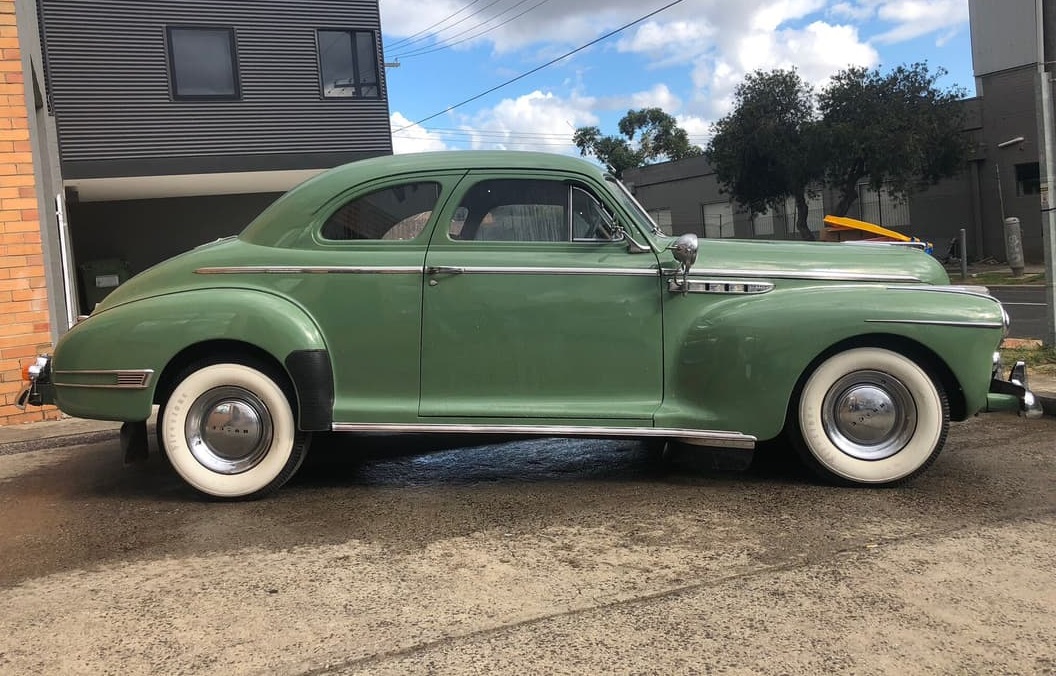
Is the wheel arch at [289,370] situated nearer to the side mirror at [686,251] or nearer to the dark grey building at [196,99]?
the side mirror at [686,251]

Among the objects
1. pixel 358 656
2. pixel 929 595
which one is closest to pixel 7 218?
pixel 358 656

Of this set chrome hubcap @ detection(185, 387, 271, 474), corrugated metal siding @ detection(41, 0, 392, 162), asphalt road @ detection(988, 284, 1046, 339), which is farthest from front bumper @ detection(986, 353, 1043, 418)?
corrugated metal siding @ detection(41, 0, 392, 162)

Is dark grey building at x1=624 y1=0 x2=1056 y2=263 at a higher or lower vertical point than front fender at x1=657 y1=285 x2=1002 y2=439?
higher

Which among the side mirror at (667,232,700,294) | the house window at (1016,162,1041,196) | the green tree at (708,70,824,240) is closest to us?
the side mirror at (667,232,700,294)

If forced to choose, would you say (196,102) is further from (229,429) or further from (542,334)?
(542,334)

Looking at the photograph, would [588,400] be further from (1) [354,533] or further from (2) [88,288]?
(2) [88,288]

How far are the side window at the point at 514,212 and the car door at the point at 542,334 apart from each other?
0.11 meters

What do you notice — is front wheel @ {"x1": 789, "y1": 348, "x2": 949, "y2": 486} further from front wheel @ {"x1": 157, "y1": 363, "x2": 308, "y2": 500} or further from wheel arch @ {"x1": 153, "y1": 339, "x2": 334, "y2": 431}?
front wheel @ {"x1": 157, "y1": 363, "x2": 308, "y2": 500}

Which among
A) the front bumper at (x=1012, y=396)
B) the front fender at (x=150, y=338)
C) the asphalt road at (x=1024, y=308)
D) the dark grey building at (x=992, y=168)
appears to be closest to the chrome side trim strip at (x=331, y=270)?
the front fender at (x=150, y=338)

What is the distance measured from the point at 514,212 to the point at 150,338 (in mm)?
1998

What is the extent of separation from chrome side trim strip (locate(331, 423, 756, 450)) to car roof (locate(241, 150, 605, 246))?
1141 mm

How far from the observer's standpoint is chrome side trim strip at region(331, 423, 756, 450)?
4.11 metres

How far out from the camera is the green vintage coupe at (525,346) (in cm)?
411

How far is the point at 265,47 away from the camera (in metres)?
16.9
